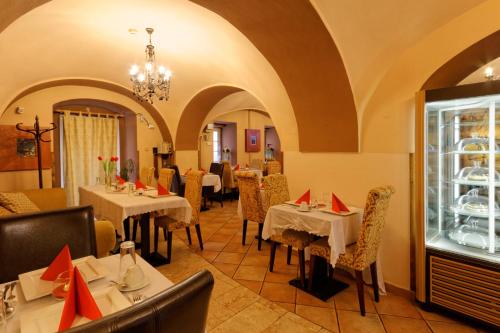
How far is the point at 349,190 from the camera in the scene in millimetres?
3104

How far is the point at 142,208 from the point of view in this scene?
3.10 m

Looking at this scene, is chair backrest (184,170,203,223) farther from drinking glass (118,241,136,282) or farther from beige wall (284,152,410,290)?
drinking glass (118,241,136,282)

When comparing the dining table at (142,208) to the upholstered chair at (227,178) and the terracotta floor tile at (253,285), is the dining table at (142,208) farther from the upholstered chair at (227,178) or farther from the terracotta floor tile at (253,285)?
the upholstered chair at (227,178)

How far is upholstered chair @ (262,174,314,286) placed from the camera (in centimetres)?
275

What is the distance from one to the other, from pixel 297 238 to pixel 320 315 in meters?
0.71

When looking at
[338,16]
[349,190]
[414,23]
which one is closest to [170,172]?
[349,190]

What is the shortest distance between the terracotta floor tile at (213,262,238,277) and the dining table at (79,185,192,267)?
615 mm

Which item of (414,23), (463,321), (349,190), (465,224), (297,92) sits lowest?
(463,321)

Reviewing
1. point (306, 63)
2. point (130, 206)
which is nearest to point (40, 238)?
point (130, 206)

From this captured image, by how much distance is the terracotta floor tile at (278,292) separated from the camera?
101 inches

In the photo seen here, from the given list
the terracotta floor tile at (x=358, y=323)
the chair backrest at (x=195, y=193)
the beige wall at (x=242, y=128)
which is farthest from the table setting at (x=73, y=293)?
the beige wall at (x=242, y=128)

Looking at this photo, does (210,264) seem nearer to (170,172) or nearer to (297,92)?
(170,172)

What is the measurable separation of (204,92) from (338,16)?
3.22 meters

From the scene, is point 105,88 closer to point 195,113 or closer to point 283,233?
point 195,113
